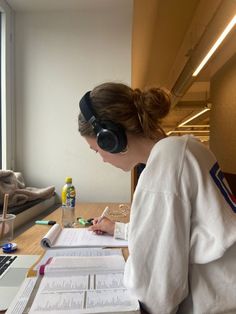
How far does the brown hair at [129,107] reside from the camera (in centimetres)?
92

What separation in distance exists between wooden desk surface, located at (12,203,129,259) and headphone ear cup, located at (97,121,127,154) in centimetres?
39

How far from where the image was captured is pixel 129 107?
92cm

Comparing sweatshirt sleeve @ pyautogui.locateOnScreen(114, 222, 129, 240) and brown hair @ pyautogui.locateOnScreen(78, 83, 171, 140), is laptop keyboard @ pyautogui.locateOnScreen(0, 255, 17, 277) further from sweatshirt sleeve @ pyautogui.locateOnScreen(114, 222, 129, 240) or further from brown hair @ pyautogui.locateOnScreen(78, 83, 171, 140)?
brown hair @ pyautogui.locateOnScreen(78, 83, 171, 140)

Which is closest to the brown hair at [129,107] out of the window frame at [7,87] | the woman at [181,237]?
the woman at [181,237]

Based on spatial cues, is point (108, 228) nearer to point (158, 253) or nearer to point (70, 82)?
point (158, 253)

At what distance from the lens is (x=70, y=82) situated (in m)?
2.21

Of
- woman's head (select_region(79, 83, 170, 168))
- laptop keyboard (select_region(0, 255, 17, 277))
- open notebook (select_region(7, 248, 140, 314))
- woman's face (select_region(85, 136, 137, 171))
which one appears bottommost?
laptop keyboard (select_region(0, 255, 17, 277))

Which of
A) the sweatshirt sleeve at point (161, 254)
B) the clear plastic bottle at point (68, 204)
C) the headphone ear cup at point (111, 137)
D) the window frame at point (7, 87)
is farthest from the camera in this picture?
the window frame at point (7, 87)

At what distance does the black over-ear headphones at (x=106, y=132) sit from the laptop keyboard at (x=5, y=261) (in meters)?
0.48

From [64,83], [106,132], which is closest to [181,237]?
[106,132]

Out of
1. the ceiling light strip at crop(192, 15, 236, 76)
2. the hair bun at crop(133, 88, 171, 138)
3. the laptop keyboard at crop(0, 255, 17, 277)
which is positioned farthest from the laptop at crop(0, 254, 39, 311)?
the ceiling light strip at crop(192, 15, 236, 76)

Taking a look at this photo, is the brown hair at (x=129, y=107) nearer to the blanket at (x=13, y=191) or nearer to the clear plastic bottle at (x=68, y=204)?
the clear plastic bottle at (x=68, y=204)

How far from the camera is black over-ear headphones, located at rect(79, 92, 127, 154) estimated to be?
91 centimetres

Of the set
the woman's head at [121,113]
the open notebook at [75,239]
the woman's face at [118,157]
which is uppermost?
the woman's head at [121,113]
